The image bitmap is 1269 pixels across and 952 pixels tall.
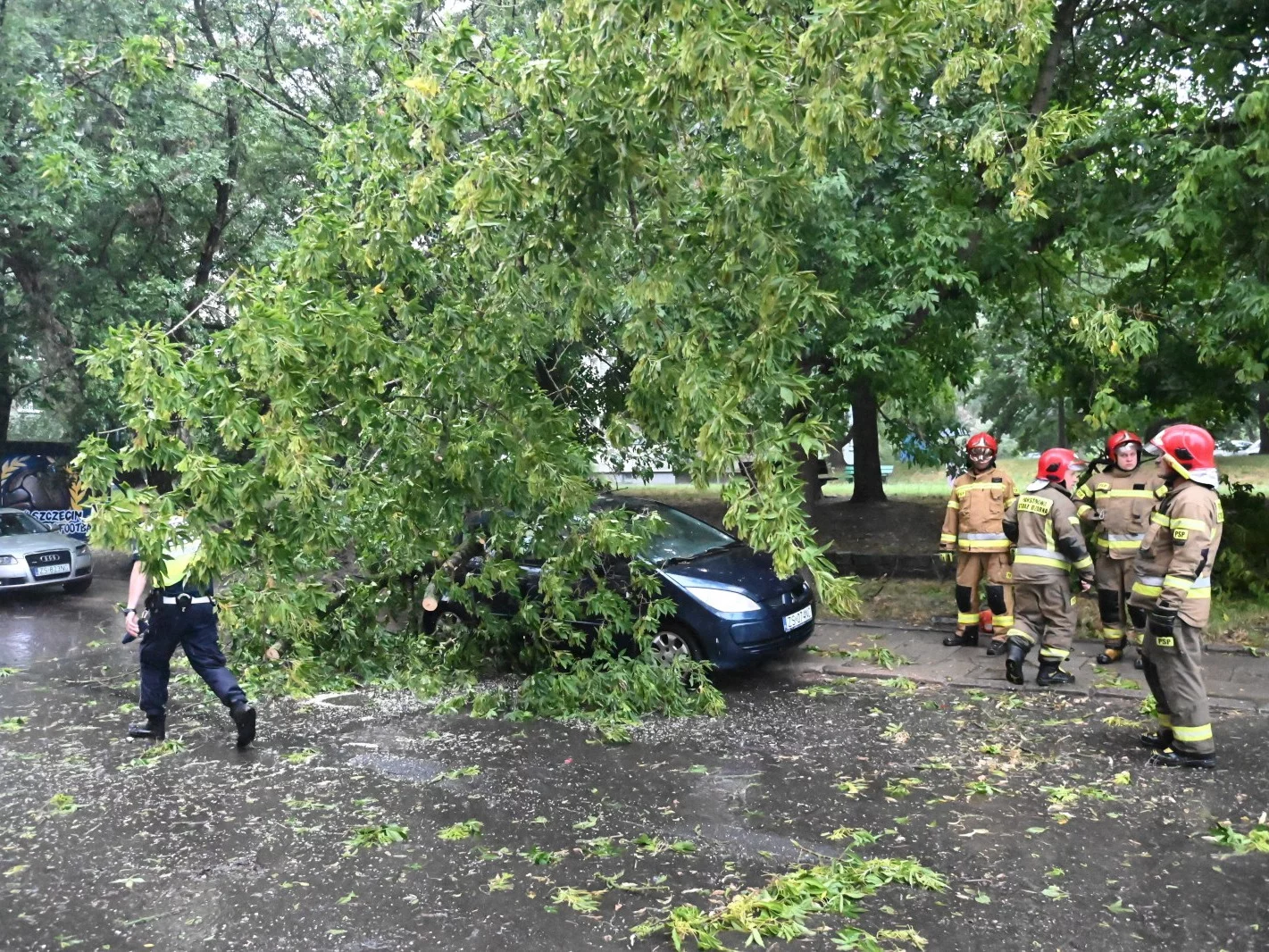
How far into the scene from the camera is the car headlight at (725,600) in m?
8.41

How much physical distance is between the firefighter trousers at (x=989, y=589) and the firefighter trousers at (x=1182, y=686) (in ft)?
9.73

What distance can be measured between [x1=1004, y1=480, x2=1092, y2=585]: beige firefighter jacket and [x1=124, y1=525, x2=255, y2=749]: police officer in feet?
18.5

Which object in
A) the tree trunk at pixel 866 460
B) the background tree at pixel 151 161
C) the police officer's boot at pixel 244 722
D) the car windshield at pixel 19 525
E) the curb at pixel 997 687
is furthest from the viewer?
the tree trunk at pixel 866 460

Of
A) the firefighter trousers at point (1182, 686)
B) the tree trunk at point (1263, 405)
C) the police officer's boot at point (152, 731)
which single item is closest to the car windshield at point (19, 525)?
the police officer's boot at point (152, 731)

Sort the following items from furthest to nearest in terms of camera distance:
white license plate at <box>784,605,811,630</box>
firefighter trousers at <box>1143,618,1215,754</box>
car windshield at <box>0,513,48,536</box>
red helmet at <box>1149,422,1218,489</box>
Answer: car windshield at <box>0,513,48,536</box>, white license plate at <box>784,605,811,630</box>, red helmet at <box>1149,422,1218,489</box>, firefighter trousers at <box>1143,618,1215,754</box>

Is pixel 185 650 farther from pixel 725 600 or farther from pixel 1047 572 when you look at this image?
pixel 1047 572

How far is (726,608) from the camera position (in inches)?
331

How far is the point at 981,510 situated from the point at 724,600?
266 centimetres

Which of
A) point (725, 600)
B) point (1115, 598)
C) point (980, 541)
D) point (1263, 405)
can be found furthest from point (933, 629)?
point (1263, 405)

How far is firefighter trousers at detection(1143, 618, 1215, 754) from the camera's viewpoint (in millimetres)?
6289

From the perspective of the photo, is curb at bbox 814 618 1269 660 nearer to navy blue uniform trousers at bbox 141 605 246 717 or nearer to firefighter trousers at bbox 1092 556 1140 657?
firefighter trousers at bbox 1092 556 1140 657

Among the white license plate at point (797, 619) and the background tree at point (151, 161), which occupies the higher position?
the background tree at point (151, 161)

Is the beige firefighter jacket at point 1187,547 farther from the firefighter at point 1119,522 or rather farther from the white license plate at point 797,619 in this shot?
the white license plate at point 797,619

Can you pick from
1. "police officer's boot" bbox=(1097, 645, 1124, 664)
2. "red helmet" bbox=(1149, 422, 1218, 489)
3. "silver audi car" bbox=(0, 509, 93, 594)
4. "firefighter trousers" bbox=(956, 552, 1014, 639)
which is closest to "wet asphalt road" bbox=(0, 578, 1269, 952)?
"police officer's boot" bbox=(1097, 645, 1124, 664)
